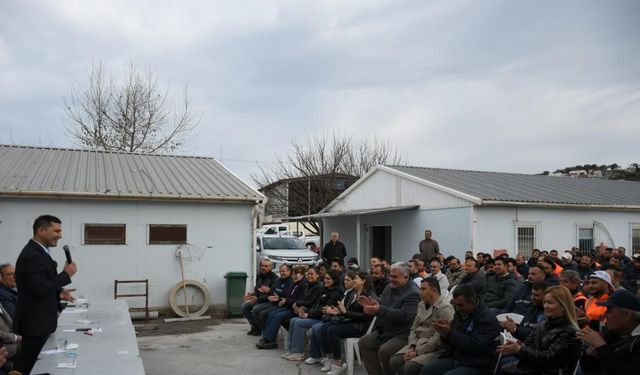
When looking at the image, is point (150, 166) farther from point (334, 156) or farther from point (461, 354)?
point (334, 156)

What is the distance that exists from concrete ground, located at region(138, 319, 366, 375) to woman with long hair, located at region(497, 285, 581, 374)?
3.22 m

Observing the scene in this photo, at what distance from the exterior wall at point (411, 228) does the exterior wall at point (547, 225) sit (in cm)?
51

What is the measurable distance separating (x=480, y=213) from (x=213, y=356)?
27.7 ft

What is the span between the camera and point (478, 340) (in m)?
5.09

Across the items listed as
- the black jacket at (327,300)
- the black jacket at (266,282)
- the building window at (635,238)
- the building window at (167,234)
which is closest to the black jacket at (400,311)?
the black jacket at (327,300)

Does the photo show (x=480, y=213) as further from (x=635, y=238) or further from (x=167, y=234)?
(x=167, y=234)

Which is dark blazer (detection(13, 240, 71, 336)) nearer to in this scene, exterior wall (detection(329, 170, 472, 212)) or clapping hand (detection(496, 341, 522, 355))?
clapping hand (detection(496, 341, 522, 355))

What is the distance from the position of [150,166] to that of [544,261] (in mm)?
10089

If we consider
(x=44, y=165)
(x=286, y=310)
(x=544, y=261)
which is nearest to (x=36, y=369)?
(x=286, y=310)

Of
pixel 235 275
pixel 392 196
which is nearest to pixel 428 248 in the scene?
pixel 392 196

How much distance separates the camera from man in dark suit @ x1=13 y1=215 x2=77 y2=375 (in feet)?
15.9

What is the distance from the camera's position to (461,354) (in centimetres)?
526

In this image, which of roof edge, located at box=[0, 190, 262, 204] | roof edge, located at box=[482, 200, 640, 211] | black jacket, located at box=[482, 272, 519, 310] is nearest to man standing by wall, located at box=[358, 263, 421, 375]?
black jacket, located at box=[482, 272, 519, 310]

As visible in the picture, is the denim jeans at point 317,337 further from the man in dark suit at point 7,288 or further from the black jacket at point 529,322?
the man in dark suit at point 7,288
